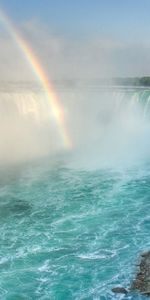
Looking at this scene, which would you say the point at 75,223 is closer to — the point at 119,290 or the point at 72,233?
the point at 72,233

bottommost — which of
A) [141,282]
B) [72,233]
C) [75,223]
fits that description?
[141,282]

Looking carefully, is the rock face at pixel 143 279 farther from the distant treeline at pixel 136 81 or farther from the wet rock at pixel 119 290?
the distant treeline at pixel 136 81

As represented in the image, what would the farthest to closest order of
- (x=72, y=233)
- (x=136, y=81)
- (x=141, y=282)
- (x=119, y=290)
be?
(x=136, y=81) → (x=72, y=233) → (x=141, y=282) → (x=119, y=290)

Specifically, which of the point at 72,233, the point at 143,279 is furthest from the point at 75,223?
the point at 143,279

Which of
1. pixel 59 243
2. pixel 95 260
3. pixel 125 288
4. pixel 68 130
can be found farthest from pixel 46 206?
pixel 68 130

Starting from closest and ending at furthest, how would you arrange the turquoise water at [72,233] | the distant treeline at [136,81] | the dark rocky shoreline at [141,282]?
the dark rocky shoreline at [141,282], the turquoise water at [72,233], the distant treeline at [136,81]

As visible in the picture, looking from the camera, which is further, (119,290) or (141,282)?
(141,282)

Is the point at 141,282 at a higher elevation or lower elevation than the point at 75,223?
lower

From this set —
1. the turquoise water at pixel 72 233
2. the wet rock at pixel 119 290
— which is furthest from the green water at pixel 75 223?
the wet rock at pixel 119 290
